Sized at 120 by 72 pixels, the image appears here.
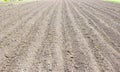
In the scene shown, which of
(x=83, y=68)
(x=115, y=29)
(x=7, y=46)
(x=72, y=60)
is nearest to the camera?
(x=83, y=68)

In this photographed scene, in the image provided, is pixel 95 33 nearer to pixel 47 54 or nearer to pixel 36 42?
pixel 36 42

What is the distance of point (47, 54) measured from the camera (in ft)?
23.6

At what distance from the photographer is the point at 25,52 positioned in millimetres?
7379

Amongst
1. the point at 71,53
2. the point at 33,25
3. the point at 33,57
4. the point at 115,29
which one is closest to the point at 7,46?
the point at 33,57

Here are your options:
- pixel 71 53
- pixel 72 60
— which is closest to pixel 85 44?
pixel 71 53

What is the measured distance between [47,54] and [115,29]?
4770mm

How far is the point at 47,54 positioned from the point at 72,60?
34.8 inches

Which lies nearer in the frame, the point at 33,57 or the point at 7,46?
the point at 33,57

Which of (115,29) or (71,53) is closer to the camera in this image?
(71,53)

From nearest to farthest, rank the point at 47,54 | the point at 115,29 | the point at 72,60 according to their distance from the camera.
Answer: the point at 72,60 → the point at 47,54 → the point at 115,29

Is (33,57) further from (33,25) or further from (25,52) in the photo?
(33,25)

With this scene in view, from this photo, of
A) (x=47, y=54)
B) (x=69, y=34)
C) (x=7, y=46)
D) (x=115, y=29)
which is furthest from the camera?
(x=115, y=29)

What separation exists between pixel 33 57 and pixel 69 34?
315cm

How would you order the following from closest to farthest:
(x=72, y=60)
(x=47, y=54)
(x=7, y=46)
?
1. (x=72, y=60)
2. (x=47, y=54)
3. (x=7, y=46)
